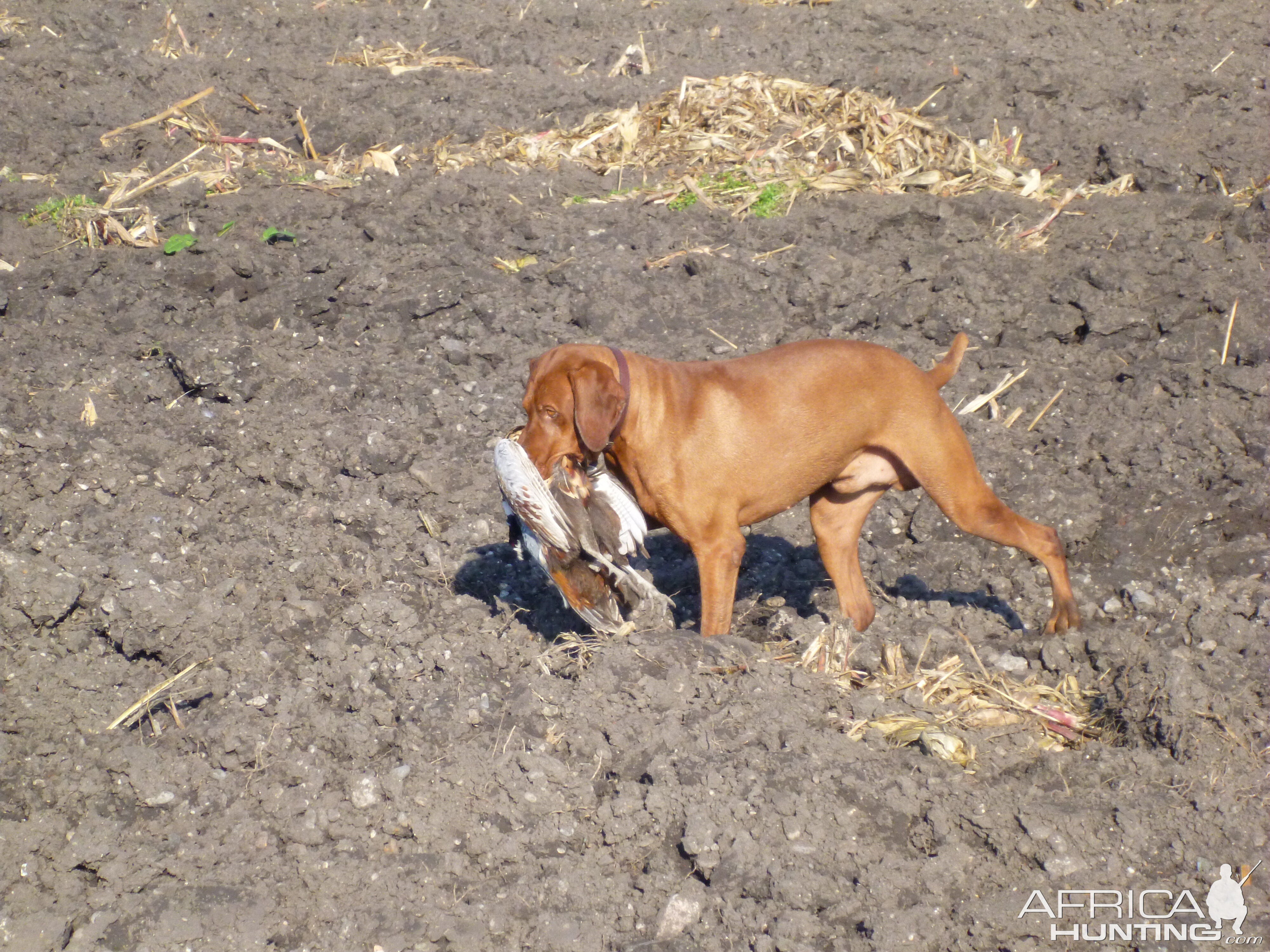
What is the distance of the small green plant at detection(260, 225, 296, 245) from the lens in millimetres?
8953

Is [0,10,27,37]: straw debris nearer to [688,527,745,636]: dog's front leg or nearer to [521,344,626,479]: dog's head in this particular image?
[521,344,626,479]: dog's head

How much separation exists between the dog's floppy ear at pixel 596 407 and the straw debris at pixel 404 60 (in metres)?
7.76

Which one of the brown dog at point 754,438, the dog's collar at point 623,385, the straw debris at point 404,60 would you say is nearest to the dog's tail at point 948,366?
the brown dog at point 754,438

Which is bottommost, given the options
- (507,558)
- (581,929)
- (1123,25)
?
(507,558)

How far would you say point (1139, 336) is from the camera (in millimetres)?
7984

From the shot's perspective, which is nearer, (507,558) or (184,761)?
(184,761)

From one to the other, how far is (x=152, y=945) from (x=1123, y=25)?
42.4 ft

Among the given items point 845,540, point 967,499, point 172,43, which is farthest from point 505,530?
point 172,43

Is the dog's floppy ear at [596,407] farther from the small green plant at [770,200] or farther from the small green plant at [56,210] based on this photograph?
the small green plant at [56,210]

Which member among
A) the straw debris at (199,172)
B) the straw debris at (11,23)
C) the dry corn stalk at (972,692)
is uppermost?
the straw debris at (11,23)

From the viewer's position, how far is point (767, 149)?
10.2 meters

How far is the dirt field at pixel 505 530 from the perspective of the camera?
4297 millimetres

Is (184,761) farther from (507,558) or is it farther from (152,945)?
(507,558)

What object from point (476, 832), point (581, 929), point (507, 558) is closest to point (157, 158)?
point (507, 558)
